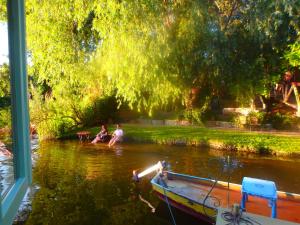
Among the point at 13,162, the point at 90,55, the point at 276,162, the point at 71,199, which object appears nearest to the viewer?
the point at 13,162

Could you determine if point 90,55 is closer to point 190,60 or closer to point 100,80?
point 100,80

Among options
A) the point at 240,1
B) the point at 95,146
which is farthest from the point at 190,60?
the point at 95,146

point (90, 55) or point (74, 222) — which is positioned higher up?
point (90, 55)

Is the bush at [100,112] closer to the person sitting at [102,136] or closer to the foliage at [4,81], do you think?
the person sitting at [102,136]

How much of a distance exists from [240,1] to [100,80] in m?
6.39

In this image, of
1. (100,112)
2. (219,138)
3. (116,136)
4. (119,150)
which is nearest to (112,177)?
(119,150)

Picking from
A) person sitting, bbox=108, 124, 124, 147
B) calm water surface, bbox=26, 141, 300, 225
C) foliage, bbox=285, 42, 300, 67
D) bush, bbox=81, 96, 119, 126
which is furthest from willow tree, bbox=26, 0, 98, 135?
foliage, bbox=285, 42, 300, 67

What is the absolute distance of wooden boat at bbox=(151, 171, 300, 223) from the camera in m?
7.50

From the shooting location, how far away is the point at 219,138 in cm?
1669

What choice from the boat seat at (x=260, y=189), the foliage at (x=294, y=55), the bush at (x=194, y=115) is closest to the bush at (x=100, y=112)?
the bush at (x=194, y=115)

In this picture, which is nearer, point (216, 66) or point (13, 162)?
point (13, 162)

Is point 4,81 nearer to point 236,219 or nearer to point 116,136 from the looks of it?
point 236,219

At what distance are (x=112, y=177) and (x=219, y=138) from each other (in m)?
6.52

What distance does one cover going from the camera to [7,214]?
1.41m
